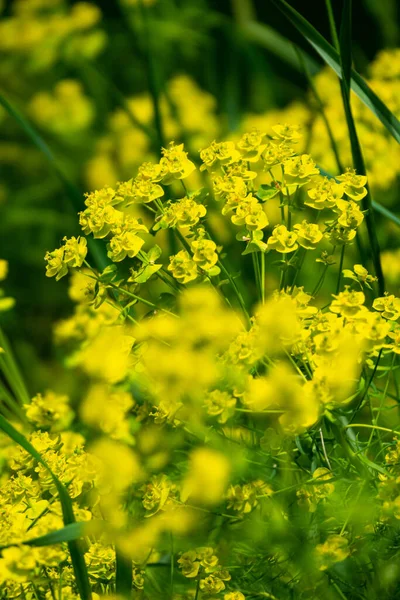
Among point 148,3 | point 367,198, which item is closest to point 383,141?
point 367,198

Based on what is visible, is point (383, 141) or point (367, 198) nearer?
point (367, 198)

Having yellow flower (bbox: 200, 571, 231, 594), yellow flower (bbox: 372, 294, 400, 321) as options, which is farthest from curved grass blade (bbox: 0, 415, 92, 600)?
yellow flower (bbox: 372, 294, 400, 321)

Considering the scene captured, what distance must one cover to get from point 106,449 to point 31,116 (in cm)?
145

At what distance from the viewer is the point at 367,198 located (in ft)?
3.18

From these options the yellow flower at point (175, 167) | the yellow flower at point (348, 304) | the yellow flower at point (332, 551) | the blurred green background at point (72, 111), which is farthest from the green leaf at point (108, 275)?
the blurred green background at point (72, 111)

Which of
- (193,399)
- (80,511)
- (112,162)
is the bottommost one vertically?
(112,162)

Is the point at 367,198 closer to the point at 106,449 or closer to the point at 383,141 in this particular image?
the point at 106,449

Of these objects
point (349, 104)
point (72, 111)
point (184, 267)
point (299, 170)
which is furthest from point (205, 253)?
point (72, 111)

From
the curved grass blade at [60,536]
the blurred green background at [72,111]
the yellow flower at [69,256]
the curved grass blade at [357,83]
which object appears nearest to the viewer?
the curved grass blade at [60,536]

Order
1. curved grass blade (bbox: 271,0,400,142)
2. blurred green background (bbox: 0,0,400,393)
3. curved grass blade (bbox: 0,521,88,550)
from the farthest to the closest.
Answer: blurred green background (bbox: 0,0,400,393) < curved grass blade (bbox: 271,0,400,142) < curved grass blade (bbox: 0,521,88,550)

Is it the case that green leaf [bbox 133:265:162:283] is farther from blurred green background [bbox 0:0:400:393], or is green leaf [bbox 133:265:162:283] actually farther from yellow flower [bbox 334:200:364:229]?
blurred green background [bbox 0:0:400:393]

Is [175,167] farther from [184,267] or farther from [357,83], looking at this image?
[357,83]

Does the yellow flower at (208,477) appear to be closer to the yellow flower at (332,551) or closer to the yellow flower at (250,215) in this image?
the yellow flower at (332,551)

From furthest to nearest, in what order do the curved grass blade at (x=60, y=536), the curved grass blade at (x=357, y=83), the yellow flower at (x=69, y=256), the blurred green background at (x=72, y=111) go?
1. the blurred green background at (x=72, y=111)
2. the curved grass blade at (x=357, y=83)
3. the yellow flower at (x=69, y=256)
4. the curved grass blade at (x=60, y=536)
